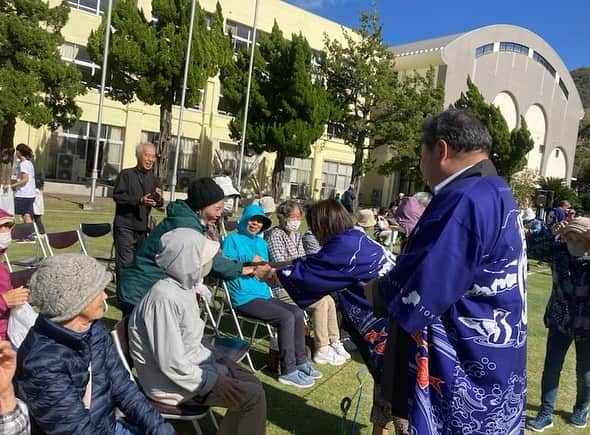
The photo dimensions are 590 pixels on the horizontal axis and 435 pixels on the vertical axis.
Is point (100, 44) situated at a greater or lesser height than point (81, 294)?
greater

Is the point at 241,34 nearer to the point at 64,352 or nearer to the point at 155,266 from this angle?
the point at 155,266

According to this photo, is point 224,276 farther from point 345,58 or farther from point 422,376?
point 345,58

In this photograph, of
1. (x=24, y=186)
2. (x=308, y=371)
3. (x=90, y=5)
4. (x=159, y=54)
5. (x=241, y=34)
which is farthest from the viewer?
(x=241, y=34)

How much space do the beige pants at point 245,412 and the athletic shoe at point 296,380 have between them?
140cm

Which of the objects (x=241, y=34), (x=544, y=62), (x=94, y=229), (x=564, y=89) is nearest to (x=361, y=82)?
(x=241, y=34)

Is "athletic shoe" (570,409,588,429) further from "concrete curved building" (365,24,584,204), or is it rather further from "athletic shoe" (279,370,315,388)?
"concrete curved building" (365,24,584,204)

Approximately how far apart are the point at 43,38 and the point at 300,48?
10.9 metres

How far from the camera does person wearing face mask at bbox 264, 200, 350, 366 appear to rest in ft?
16.3

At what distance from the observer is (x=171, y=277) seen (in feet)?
9.18

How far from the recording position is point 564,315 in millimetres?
3812

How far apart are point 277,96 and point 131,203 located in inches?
748

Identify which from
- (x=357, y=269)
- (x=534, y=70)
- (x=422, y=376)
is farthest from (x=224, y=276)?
(x=534, y=70)

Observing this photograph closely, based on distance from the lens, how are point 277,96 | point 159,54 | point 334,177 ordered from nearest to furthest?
point 159,54
point 277,96
point 334,177

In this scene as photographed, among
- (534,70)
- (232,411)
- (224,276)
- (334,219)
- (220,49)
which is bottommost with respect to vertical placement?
(232,411)
